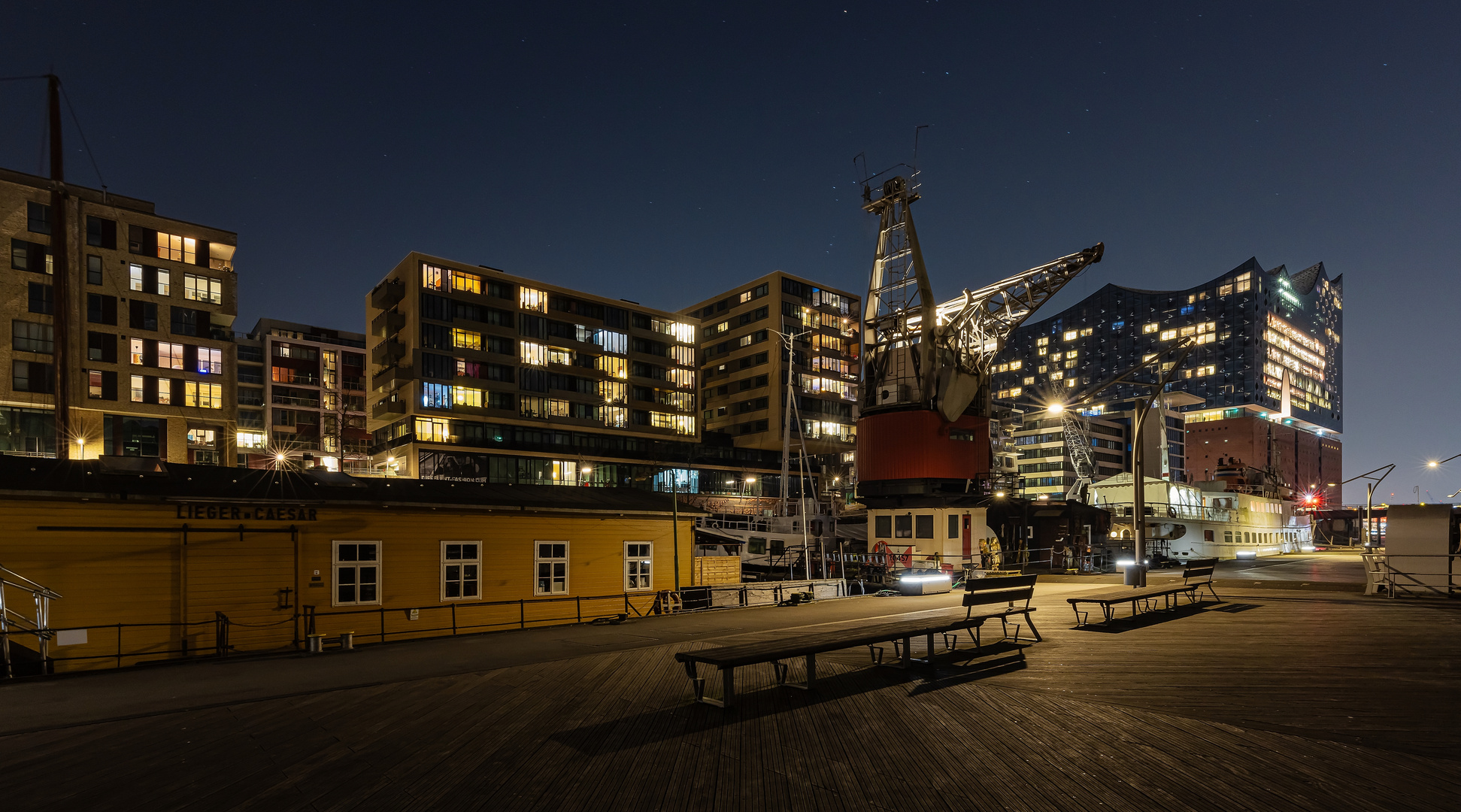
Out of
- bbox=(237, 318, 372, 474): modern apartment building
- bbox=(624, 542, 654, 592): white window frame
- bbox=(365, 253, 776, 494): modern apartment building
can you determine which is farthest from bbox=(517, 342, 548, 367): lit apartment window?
bbox=(624, 542, 654, 592): white window frame

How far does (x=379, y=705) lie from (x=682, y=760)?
4.35 m

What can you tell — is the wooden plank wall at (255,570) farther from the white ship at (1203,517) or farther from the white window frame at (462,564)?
the white ship at (1203,517)

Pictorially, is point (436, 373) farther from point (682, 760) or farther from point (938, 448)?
point (682, 760)

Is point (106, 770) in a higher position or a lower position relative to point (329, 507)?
lower

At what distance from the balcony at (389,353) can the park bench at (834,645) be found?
66527 mm

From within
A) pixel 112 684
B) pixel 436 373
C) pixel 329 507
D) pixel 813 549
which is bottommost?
pixel 813 549

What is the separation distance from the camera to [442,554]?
18578 mm

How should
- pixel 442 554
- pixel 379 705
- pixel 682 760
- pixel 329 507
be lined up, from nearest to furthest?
pixel 682 760 → pixel 379 705 → pixel 329 507 → pixel 442 554

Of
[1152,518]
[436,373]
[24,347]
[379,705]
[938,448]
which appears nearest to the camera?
[379,705]

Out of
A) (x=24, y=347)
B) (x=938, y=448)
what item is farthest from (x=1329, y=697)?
(x=24, y=347)

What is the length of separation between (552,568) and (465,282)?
57993 millimetres

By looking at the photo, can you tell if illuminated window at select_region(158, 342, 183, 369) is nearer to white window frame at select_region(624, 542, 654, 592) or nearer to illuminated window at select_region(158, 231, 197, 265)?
illuminated window at select_region(158, 231, 197, 265)

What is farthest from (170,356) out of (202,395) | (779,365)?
(779,365)

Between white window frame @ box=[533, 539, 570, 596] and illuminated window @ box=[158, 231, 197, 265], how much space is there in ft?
176
